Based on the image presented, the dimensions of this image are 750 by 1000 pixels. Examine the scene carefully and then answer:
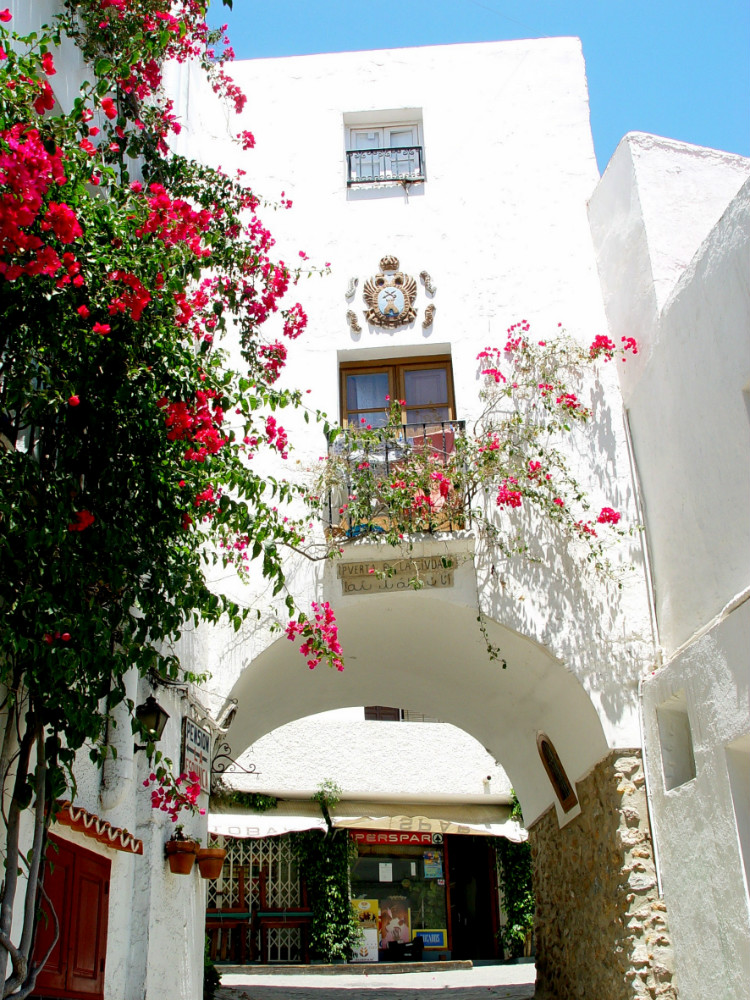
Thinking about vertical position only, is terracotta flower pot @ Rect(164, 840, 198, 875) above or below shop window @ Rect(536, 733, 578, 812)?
below

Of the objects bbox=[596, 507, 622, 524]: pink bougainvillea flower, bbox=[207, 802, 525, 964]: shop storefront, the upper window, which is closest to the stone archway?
bbox=[596, 507, 622, 524]: pink bougainvillea flower

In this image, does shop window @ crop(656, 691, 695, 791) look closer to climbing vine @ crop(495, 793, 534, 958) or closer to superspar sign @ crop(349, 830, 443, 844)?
climbing vine @ crop(495, 793, 534, 958)

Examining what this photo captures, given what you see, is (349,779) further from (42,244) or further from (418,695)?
(42,244)

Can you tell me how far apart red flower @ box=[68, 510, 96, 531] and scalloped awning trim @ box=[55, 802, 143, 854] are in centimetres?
121

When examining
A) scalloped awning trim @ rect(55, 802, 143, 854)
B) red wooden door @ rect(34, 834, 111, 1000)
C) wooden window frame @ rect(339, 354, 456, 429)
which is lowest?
red wooden door @ rect(34, 834, 111, 1000)

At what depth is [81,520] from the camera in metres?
4.04

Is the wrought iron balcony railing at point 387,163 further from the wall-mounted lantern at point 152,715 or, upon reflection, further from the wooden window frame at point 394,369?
the wall-mounted lantern at point 152,715

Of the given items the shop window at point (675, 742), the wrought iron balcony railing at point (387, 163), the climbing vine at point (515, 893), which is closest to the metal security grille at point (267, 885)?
the climbing vine at point (515, 893)

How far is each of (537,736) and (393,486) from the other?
3.13 m

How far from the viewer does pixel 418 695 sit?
33.7ft

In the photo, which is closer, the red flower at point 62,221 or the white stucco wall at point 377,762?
the red flower at point 62,221

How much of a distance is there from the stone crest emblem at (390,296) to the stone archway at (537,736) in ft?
8.23

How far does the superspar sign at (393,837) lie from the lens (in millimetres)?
15750

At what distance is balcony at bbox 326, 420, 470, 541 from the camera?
749 cm
